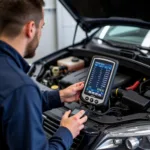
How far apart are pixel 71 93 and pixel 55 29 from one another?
300 cm

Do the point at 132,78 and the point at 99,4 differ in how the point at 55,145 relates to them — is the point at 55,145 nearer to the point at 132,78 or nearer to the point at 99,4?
the point at 132,78

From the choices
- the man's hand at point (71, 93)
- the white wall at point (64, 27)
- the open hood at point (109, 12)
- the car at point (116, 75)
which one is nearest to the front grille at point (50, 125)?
the car at point (116, 75)

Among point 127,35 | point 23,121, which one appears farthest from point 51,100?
point 127,35

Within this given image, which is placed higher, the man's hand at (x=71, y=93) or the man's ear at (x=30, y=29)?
the man's ear at (x=30, y=29)

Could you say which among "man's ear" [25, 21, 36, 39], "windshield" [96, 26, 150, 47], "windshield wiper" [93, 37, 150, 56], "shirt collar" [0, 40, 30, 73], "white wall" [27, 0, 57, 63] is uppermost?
"man's ear" [25, 21, 36, 39]

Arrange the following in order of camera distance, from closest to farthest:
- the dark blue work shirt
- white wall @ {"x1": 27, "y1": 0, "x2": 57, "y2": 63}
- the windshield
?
1. the dark blue work shirt
2. the windshield
3. white wall @ {"x1": 27, "y1": 0, "x2": 57, "y2": 63}

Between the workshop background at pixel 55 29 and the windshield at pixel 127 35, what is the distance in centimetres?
191

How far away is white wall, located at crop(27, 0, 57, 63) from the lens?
4.27m

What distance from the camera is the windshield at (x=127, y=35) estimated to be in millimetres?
2195

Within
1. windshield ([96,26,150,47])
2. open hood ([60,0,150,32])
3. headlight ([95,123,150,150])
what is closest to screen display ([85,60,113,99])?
headlight ([95,123,150,150])

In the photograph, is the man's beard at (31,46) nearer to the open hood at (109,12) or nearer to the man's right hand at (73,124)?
the man's right hand at (73,124)

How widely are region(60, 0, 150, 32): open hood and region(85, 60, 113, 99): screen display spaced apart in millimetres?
584

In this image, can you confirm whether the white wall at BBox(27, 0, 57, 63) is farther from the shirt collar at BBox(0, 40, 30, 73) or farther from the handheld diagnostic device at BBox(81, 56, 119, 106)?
the shirt collar at BBox(0, 40, 30, 73)

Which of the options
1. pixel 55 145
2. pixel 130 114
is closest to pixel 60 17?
pixel 130 114
